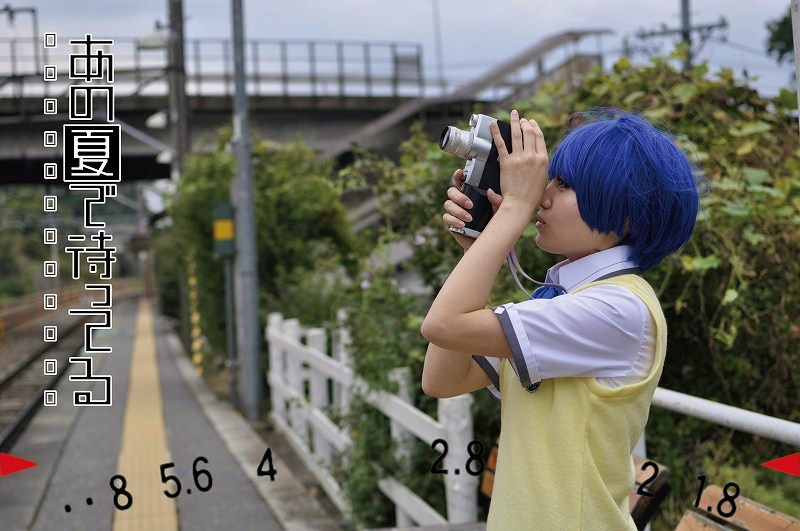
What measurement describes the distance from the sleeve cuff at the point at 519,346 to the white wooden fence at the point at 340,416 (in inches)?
90.9

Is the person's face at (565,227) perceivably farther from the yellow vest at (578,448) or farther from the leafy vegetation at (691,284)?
the leafy vegetation at (691,284)

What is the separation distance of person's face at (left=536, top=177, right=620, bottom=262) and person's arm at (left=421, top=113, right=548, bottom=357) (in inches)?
2.5

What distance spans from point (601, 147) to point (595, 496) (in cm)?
60

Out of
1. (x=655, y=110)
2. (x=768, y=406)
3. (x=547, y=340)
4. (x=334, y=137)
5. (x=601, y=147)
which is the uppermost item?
(x=334, y=137)

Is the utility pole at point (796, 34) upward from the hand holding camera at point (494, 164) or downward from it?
upward

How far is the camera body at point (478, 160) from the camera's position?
5.32ft

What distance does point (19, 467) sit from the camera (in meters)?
3.53

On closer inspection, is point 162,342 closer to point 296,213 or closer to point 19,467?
point 296,213

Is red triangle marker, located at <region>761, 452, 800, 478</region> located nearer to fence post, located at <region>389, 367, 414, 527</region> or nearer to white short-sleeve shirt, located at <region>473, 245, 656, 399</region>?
white short-sleeve shirt, located at <region>473, 245, 656, 399</region>

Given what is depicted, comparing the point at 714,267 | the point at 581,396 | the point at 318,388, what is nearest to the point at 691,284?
the point at 714,267

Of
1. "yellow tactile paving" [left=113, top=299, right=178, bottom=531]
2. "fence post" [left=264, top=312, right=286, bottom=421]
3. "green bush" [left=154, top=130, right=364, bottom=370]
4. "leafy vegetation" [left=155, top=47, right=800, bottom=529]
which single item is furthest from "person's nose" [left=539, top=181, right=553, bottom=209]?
"green bush" [left=154, top=130, right=364, bottom=370]

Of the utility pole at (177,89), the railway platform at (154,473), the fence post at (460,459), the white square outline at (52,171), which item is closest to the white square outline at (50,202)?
the white square outline at (52,171)

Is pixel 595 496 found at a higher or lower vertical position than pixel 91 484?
higher

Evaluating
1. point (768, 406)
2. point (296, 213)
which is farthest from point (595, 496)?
point (296, 213)
